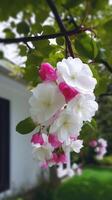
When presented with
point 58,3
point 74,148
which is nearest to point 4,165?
A: point 58,3

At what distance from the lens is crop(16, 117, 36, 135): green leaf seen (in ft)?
5.28

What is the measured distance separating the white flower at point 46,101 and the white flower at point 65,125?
27mm

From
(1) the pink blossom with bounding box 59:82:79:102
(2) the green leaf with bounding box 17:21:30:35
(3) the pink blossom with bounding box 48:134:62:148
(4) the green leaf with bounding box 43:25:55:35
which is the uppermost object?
(2) the green leaf with bounding box 17:21:30:35

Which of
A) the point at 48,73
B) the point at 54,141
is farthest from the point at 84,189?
the point at 48,73

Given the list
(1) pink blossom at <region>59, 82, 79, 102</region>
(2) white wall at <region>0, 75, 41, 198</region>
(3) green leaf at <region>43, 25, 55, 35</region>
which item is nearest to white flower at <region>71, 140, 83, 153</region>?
(1) pink blossom at <region>59, 82, 79, 102</region>

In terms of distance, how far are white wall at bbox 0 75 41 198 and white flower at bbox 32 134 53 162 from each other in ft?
26.2

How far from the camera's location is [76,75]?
51.6 inches

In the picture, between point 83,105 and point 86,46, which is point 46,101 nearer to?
point 83,105

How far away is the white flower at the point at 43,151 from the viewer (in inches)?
63.5

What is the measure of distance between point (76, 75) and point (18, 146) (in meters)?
9.75

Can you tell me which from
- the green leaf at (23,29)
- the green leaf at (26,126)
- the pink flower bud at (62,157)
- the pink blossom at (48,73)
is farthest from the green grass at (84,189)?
the pink blossom at (48,73)

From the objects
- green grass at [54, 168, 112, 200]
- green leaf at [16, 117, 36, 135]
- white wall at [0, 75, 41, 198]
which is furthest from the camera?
green grass at [54, 168, 112, 200]

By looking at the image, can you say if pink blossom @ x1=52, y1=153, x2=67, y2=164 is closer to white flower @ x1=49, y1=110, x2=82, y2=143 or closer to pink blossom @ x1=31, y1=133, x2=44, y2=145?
pink blossom @ x1=31, y1=133, x2=44, y2=145

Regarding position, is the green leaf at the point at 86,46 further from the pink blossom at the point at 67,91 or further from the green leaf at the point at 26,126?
the pink blossom at the point at 67,91
